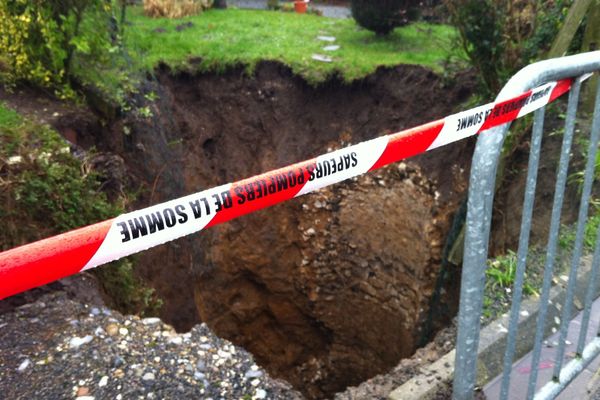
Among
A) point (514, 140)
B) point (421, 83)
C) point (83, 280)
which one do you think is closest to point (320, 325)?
point (421, 83)

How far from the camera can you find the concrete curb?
2.72 m

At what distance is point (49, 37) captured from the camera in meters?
4.94

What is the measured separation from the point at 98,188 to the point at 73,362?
1835mm

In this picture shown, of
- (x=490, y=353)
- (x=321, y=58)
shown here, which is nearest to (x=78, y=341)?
(x=490, y=353)

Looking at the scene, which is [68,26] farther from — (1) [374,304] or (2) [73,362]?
(1) [374,304]

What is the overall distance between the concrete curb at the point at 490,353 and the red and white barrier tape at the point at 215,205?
5.12 feet

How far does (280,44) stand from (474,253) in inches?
280

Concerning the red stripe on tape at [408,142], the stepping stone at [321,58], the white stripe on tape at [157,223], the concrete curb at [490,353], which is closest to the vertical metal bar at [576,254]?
the concrete curb at [490,353]

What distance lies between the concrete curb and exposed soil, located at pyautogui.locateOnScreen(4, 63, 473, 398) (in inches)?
Answer: 110

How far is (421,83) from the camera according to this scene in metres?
7.12

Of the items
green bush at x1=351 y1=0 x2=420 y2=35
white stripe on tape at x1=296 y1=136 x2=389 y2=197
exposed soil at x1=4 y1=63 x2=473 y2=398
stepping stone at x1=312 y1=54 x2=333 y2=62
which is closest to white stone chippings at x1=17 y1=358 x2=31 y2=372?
white stripe on tape at x1=296 y1=136 x2=389 y2=197

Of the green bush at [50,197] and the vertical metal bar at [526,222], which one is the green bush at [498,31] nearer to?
the vertical metal bar at [526,222]

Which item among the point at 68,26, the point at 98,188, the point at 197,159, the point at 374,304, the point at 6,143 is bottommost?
the point at 374,304

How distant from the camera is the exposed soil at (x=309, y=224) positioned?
6883 millimetres
